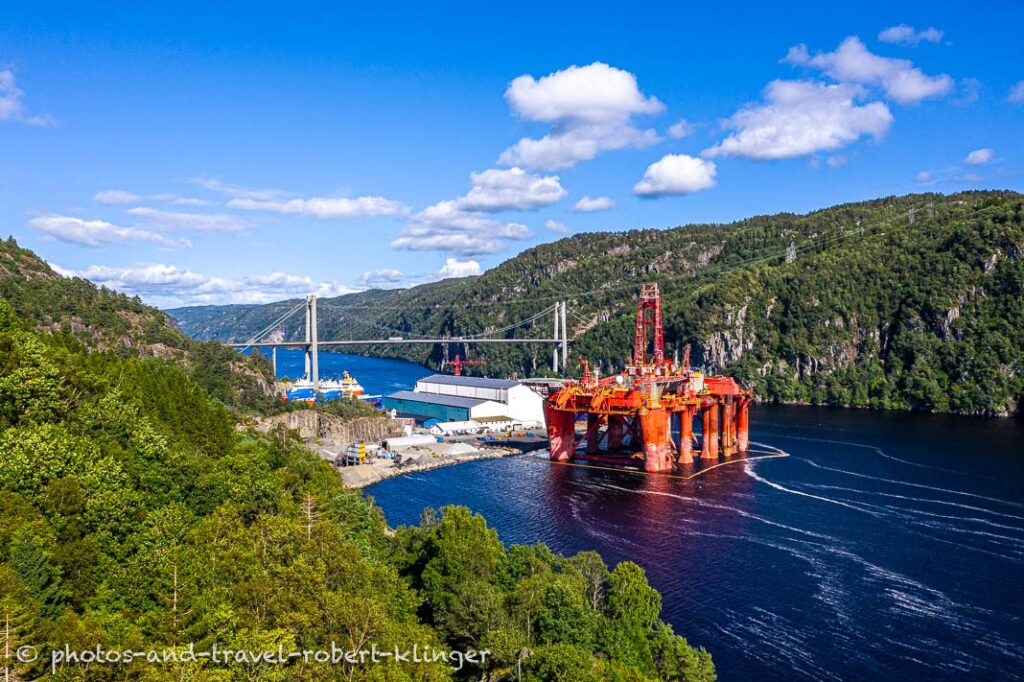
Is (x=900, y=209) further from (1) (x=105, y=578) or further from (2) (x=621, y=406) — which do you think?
(1) (x=105, y=578)

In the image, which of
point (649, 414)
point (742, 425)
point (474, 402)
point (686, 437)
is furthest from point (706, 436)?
point (474, 402)

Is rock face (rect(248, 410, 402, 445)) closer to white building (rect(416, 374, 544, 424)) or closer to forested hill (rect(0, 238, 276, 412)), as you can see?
forested hill (rect(0, 238, 276, 412))

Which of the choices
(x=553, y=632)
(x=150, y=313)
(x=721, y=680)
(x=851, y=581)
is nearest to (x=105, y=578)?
(x=553, y=632)

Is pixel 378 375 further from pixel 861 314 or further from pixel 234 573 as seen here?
pixel 234 573

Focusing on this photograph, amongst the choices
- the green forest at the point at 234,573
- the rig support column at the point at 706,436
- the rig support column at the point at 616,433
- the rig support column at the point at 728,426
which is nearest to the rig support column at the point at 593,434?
the rig support column at the point at 616,433

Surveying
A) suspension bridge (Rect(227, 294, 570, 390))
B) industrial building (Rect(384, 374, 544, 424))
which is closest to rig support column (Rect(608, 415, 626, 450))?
industrial building (Rect(384, 374, 544, 424))
